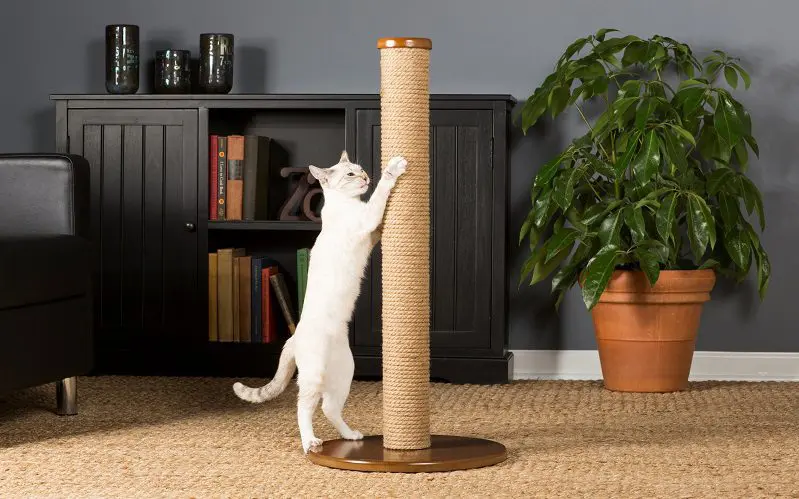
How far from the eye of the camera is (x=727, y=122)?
3.36m

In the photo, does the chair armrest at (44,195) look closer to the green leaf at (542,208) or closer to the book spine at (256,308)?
the book spine at (256,308)

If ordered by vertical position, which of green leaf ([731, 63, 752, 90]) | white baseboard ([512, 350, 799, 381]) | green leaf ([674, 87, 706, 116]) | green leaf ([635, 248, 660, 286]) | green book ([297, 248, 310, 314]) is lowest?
white baseboard ([512, 350, 799, 381])

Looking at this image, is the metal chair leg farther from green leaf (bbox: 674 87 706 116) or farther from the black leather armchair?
green leaf (bbox: 674 87 706 116)

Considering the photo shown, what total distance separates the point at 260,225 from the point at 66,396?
0.98 meters

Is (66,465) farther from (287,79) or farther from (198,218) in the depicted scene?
(287,79)

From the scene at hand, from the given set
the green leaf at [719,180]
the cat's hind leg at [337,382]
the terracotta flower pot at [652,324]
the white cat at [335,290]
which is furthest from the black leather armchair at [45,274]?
the green leaf at [719,180]

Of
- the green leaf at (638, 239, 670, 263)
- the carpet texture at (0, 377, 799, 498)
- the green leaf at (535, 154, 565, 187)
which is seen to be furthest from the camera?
the green leaf at (535, 154, 565, 187)

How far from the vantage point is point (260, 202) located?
3832 mm

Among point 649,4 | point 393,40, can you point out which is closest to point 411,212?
point 393,40

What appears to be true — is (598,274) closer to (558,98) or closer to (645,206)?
(645,206)

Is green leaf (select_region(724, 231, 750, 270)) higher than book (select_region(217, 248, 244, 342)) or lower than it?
higher

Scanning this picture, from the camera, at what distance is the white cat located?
2.48 meters

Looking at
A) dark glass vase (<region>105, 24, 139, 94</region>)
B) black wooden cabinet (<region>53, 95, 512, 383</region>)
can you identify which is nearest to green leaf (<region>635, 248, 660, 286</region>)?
black wooden cabinet (<region>53, 95, 512, 383</region>)

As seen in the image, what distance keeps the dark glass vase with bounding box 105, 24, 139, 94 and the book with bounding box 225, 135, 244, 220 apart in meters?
0.42
